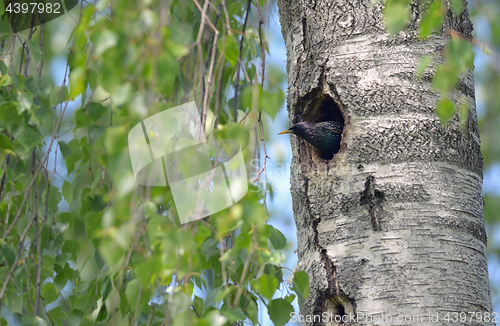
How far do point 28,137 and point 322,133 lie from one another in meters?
1.21

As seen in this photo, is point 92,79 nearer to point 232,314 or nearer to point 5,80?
point 5,80

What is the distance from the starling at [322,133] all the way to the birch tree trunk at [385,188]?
0.16 metres

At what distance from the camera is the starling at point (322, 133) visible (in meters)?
1.90

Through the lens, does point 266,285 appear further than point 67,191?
No

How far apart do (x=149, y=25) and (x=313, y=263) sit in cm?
95

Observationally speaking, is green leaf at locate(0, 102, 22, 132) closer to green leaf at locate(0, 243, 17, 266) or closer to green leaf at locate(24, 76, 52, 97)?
green leaf at locate(24, 76, 52, 97)

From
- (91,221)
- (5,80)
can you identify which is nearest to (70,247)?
(91,221)

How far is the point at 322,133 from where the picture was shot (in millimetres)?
2137

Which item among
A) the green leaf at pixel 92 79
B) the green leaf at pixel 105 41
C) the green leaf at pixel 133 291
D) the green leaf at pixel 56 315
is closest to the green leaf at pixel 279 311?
the green leaf at pixel 133 291

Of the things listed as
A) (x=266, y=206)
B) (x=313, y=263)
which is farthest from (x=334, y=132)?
(x=266, y=206)

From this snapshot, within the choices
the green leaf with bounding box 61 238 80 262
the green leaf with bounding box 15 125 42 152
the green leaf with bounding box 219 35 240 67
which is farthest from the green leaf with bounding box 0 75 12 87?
the green leaf with bounding box 219 35 240 67

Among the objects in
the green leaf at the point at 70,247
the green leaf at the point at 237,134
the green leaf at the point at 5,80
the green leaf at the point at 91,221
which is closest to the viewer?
the green leaf at the point at 237,134

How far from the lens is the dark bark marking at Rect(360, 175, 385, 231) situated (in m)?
1.45

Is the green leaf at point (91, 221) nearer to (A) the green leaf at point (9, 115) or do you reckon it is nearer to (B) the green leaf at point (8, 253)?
(B) the green leaf at point (8, 253)
